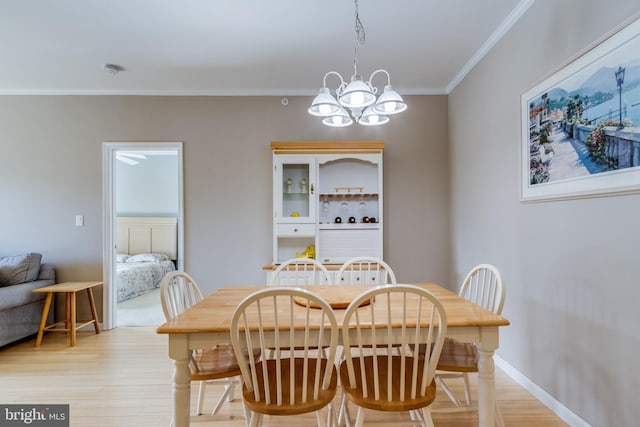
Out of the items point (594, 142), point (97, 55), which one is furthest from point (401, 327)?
point (97, 55)

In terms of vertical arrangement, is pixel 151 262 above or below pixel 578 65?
below

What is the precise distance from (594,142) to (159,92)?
12.3ft

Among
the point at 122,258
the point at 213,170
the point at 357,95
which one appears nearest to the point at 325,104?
the point at 357,95

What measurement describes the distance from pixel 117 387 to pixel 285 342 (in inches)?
66.3

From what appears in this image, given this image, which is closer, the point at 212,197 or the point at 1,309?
the point at 1,309

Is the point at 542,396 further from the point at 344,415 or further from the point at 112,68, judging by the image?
the point at 112,68

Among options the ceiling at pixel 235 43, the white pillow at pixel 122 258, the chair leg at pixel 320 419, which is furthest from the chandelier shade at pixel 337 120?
the white pillow at pixel 122 258

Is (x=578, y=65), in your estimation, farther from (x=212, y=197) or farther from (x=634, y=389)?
(x=212, y=197)

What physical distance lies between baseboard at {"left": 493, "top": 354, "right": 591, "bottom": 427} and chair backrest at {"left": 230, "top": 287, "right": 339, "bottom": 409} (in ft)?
4.54

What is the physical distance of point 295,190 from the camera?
10.9ft

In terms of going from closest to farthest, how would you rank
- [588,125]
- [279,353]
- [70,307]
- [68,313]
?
A: [279,353]
[588,125]
[70,307]
[68,313]

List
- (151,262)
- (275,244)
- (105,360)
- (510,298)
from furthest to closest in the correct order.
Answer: (151,262)
(275,244)
(105,360)
(510,298)

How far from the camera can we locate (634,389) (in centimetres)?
141

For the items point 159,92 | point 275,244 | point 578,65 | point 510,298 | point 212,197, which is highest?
point 159,92
